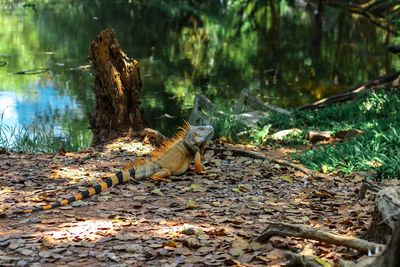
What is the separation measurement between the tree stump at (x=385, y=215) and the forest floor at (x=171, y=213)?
29 centimetres

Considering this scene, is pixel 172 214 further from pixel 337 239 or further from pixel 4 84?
pixel 4 84

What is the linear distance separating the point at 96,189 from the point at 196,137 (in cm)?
153

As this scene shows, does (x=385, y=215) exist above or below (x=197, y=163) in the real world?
above

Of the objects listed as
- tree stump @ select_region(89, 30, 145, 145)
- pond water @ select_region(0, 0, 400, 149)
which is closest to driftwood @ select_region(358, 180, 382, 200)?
tree stump @ select_region(89, 30, 145, 145)

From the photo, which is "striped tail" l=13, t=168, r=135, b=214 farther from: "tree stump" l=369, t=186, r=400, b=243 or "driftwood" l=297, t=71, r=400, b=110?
"driftwood" l=297, t=71, r=400, b=110

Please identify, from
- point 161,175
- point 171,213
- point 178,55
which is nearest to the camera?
point 171,213

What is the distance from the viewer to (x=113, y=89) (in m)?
9.46

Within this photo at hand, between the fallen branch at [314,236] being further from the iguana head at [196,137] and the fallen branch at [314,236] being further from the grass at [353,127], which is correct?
the grass at [353,127]

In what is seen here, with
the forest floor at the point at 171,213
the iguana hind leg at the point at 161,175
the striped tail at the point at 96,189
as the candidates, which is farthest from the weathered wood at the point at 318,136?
the striped tail at the point at 96,189

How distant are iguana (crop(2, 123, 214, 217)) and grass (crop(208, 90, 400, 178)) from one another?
181cm

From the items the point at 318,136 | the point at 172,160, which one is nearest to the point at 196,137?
the point at 172,160

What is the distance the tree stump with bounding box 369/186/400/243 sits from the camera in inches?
173

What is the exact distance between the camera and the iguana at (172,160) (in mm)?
6680

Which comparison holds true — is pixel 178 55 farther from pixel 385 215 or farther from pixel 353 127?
pixel 385 215
